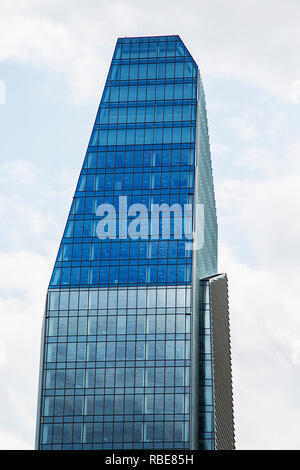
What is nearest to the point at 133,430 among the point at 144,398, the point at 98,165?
the point at 144,398

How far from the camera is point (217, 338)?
186m

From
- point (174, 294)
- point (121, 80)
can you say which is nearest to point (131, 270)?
point (174, 294)

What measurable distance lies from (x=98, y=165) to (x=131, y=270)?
22.3 meters

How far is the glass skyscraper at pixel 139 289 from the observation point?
560 ft

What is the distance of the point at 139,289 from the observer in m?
178

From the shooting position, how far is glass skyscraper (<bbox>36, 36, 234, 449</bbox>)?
170750 mm

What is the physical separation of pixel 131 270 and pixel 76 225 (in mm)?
13750

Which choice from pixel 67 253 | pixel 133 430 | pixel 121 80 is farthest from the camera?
pixel 121 80
